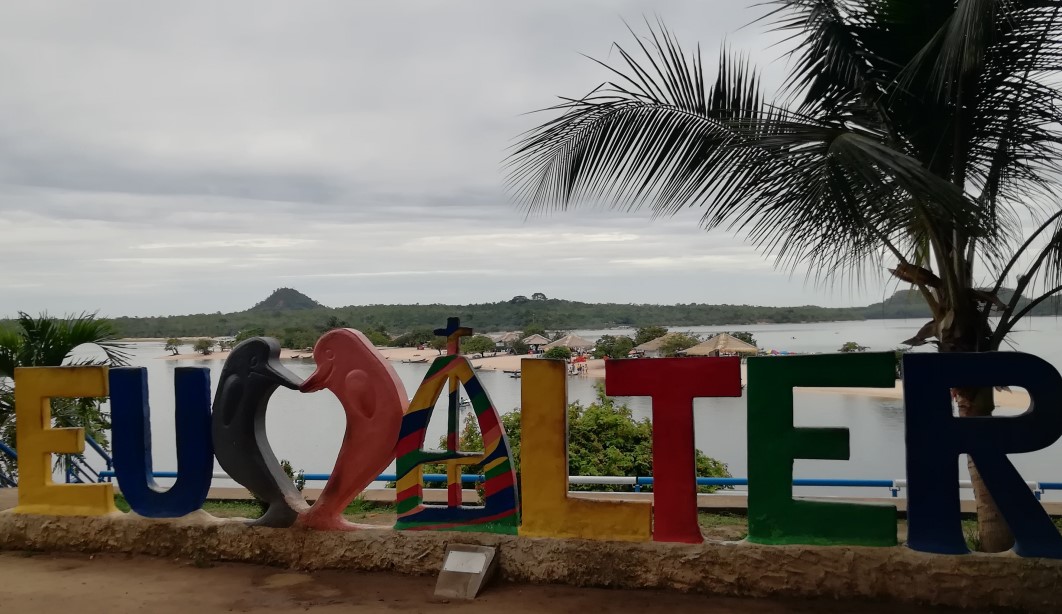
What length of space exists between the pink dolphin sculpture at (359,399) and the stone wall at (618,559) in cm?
62

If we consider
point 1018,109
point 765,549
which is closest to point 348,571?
point 765,549

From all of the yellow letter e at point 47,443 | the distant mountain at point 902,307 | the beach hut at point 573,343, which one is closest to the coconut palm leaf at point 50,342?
the yellow letter e at point 47,443

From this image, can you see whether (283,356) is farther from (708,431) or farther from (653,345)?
(653,345)

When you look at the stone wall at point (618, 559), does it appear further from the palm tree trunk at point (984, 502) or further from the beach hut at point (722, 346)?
the beach hut at point (722, 346)

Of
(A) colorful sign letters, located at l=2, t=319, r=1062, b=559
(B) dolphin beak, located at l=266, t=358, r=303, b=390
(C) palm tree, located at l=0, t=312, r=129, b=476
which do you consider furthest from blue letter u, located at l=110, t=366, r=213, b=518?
(C) palm tree, located at l=0, t=312, r=129, b=476

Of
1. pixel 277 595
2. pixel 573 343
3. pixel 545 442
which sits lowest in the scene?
pixel 277 595

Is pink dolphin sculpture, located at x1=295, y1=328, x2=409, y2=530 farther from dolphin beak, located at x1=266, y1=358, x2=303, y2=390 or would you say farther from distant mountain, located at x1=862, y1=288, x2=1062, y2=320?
distant mountain, located at x1=862, y1=288, x2=1062, y2=320

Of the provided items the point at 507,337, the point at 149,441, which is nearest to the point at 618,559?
the point at 149,441

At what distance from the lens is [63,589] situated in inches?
270

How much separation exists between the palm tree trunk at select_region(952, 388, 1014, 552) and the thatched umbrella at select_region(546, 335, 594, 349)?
7886mm

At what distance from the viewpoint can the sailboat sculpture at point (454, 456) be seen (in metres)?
6.63

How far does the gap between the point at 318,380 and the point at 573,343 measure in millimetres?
8865

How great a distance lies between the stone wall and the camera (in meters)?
5.71

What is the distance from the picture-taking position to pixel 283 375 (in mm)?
7094
